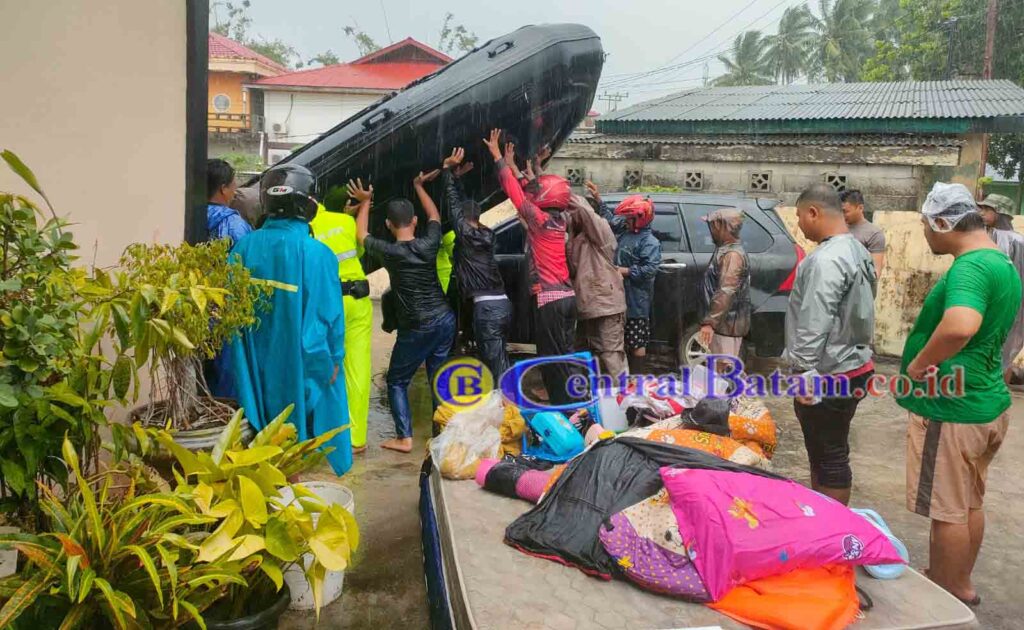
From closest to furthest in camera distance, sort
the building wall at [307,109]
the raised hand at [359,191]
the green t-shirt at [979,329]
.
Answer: the green t-shirt at [979,329], the raised hand at [359,191], the building wall at [307,109]

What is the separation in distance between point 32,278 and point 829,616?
2385mm

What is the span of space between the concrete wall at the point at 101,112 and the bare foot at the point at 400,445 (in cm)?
186

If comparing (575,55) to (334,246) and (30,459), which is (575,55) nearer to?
(334,246)

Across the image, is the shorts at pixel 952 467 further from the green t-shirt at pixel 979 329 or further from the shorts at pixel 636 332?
the shorts at pixel 636 332

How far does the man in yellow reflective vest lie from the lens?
165 inches

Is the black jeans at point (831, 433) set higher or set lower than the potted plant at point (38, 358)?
lower

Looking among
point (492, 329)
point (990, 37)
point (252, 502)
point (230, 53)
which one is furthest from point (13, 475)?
point (230, 53)

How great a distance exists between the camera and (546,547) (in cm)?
246

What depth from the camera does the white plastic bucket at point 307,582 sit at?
2.76 m

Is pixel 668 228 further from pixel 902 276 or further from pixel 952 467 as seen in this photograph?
pixel 952 467

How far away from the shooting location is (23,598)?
5.70 feet

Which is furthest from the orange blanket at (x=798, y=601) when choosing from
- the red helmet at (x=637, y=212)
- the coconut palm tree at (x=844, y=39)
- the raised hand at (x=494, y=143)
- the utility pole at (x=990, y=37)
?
the coconut palm tree at (x=844, y=39)

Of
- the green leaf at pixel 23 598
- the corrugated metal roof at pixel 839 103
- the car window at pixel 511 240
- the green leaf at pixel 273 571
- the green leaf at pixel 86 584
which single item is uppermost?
the corrugated metal roof at pixel 839 103

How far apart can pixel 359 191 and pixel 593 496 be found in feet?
8.65
